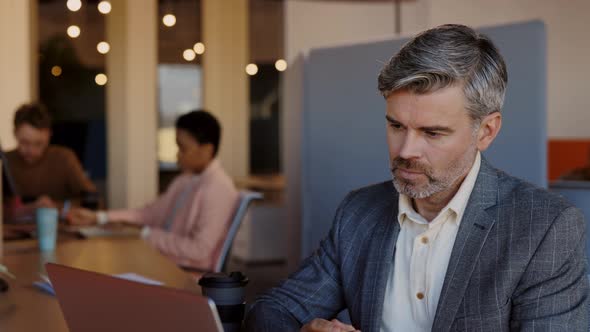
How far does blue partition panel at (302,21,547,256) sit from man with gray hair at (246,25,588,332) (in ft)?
4.07

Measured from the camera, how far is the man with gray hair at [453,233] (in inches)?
62.2

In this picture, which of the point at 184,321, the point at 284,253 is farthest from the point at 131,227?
the point at 284,253

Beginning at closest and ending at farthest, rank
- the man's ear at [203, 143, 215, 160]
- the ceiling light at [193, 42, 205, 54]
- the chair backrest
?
the chair backrest → the man's ear at [203, 143, 215, 160] → the ceiling light at [193, 42, 205, 54]

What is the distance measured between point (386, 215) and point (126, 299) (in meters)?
0.86

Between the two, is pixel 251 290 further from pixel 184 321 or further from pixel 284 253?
pixel 184 321

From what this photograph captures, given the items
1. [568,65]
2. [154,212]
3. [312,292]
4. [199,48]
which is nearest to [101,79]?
[199,48]

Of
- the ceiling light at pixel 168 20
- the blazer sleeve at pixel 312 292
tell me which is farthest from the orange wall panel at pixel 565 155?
the blazer sleeve at pixel 312 292

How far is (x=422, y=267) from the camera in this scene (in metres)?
1.77

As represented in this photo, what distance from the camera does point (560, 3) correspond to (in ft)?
23.0

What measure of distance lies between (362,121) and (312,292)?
6.30ft

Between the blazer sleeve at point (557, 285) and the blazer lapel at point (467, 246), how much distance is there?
0.39 ft

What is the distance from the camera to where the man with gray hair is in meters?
1.58

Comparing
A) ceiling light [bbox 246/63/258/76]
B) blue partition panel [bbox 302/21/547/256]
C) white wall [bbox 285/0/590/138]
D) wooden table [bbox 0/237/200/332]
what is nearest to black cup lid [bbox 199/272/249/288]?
wooden table [bbox 0/237/200/332]

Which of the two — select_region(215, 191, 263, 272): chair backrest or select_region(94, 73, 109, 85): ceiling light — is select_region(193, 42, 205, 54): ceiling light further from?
select_region(215, 191, 263, 272): chair backrest
